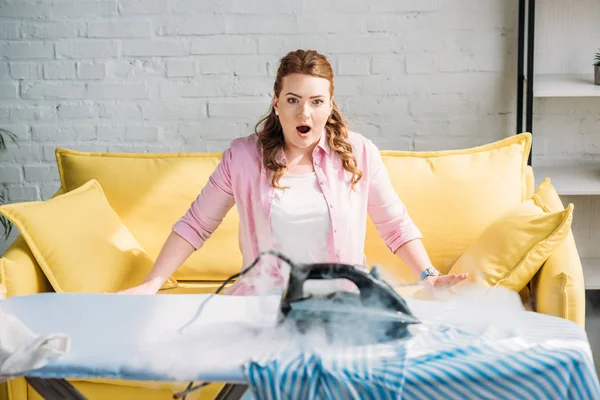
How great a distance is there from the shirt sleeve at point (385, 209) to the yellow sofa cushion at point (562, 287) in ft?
1.10

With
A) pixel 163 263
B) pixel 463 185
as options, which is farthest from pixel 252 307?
pixel 463 185

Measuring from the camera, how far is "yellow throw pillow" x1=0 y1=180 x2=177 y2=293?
7.47ft

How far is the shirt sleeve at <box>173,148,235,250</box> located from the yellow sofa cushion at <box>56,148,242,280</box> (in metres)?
0.42

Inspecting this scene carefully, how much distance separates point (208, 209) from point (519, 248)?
0.80 meters

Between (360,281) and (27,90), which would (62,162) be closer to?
(27,90)

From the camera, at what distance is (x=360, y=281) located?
1.33 metres

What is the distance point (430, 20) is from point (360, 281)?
1989 millimetres

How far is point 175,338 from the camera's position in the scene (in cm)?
132

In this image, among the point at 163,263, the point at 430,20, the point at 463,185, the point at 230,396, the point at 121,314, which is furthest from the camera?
the point at 430,20

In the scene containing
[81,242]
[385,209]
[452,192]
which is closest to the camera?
[385,209]

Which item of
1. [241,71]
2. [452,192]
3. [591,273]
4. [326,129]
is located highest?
[241,71]

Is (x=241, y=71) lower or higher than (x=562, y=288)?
higher

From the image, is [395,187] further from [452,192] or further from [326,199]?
[326,199]

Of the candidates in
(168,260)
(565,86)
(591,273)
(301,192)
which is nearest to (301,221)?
(301,192)
